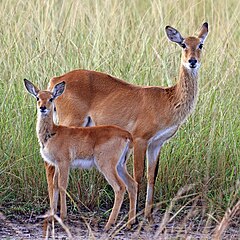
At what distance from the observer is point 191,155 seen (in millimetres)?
7641

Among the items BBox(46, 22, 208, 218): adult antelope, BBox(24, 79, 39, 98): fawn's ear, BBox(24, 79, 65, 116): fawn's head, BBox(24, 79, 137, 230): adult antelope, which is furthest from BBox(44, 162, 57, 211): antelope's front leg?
BBox(24, 79, 39, 98): fawn's ear

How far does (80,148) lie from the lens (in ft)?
22.4

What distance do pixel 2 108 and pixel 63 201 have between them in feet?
4.65

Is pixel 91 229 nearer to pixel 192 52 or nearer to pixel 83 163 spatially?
pixel 83 163

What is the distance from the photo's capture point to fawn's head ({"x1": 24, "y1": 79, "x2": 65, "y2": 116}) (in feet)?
22.1

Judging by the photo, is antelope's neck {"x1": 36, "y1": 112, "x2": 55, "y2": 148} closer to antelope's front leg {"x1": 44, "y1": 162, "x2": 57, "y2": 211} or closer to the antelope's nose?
antelope's front leg {"x1": 44, "y1": 162, "x2": 57, "y2": 211}

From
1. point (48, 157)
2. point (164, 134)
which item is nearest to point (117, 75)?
point (164, 134)

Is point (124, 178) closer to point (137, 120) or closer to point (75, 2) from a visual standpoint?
point (137, 120)

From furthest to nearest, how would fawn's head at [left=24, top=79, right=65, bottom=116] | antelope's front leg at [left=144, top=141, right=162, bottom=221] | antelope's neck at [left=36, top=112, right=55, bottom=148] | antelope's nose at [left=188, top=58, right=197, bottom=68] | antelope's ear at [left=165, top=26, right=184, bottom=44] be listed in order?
1. antelope's ear at [left=165, top=26, right=184, bottom=44]
2. antelope's front leg at [left=144, top=141, right=162, bottom=221]
3. antelope's nose at [left=188, top=58, right=197, bottom=68]
4. antelope's neck at [left=36, top=112, right=55, bottom=148]
5. fawn's head at [left=24, top=79, right=65, bottom=116]

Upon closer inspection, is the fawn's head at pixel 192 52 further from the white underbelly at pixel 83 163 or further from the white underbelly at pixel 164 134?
the white underbelly at pixel 83 163

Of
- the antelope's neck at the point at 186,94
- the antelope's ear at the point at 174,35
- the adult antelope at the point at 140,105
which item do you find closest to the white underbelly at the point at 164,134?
the adult antelope at the point at 140,105

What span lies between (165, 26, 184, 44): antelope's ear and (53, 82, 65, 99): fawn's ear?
1243 millimetres

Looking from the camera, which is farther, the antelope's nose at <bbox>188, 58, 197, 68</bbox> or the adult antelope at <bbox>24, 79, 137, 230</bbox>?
the antelope's nose at <bbox>188, 58, 197, 68</bbox>

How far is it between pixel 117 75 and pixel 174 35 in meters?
1.09
